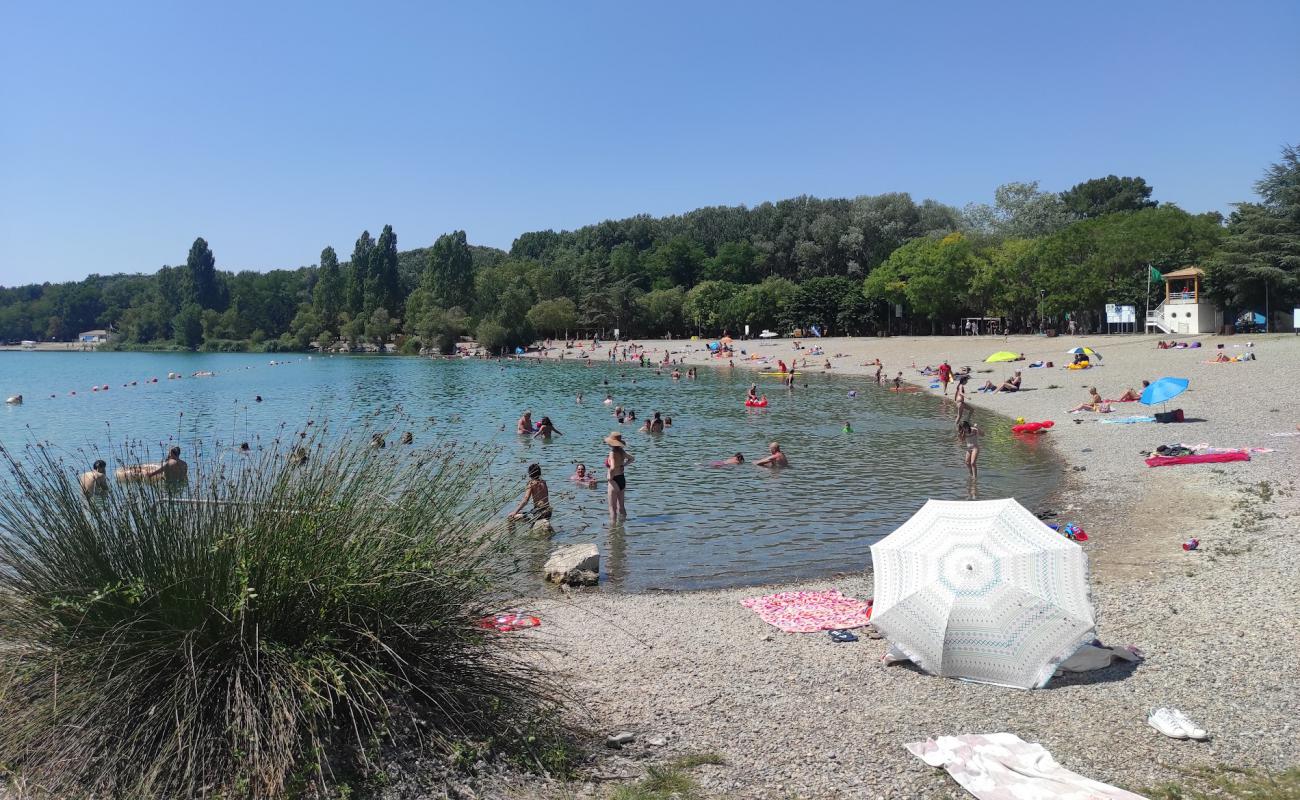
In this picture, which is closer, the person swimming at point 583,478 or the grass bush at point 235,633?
the grass bush at point 235,633

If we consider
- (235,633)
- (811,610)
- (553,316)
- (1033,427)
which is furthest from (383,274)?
(235,633)

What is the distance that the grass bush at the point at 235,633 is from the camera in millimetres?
4414

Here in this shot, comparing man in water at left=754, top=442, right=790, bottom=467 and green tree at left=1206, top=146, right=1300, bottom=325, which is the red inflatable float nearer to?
man in water at left=754, top=442, right=790, bottom=467

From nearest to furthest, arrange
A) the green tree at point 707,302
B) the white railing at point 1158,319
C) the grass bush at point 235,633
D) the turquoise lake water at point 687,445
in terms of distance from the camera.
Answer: the grass bush at point 235,633, the turquoise lake water at point 687,445, the white railing at point 1158,319, the green tree at point 707,302

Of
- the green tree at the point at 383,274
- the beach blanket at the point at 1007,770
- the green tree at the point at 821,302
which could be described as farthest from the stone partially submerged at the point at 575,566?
the green tree at the point at 383,274

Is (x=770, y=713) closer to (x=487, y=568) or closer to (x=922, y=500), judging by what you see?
(x=487, y=568)

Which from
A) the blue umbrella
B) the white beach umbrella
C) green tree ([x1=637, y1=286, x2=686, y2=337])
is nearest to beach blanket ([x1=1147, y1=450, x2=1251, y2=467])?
the blue umbrella

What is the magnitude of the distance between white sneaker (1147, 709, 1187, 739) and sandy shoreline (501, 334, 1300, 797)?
0.25 ft

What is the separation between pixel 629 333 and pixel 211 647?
96022mm

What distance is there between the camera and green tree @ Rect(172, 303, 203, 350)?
419 feet

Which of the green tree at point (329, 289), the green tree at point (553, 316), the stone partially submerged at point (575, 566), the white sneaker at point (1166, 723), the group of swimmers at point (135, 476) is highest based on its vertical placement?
the green tree at point (329, 289)

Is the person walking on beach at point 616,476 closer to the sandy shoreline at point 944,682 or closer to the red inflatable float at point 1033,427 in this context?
the sandy shoreline at point 944,682

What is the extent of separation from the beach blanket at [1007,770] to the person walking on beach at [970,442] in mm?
14201

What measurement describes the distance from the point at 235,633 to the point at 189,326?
463 feet
